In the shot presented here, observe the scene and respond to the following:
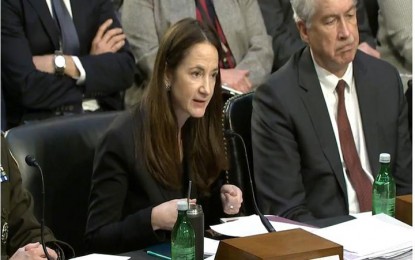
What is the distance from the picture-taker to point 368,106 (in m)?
3.14

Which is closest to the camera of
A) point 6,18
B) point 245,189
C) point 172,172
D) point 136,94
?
point 172,172

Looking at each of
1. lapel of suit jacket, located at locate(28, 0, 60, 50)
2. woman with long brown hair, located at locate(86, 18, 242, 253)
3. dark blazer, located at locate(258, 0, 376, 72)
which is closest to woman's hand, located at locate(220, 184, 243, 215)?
woman with long brown hair, located at locate(86, 18, 242, 253)

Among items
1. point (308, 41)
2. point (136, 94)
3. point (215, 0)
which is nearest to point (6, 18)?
point (136, 94)

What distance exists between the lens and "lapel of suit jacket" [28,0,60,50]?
3.76 meters

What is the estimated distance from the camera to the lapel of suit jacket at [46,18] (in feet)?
12.3

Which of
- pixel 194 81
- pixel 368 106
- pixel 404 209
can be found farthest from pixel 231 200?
pixel 368 106

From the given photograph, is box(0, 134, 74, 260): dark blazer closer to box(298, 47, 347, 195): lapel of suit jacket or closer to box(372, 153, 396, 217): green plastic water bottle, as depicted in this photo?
box(372, 153, 396, 217): green plastic water bottle

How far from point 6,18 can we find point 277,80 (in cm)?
134

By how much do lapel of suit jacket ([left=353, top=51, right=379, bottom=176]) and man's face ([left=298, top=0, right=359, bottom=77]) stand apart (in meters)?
0.08

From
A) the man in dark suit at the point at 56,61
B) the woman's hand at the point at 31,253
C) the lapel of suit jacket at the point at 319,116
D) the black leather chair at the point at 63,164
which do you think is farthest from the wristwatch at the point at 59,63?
the woman's hand at the point at 31,253

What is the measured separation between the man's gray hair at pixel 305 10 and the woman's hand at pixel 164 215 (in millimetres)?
1061

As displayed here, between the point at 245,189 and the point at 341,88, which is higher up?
the point at 341,88

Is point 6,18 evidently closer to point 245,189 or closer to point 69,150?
point 69,150

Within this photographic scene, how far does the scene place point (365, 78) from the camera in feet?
10.5
